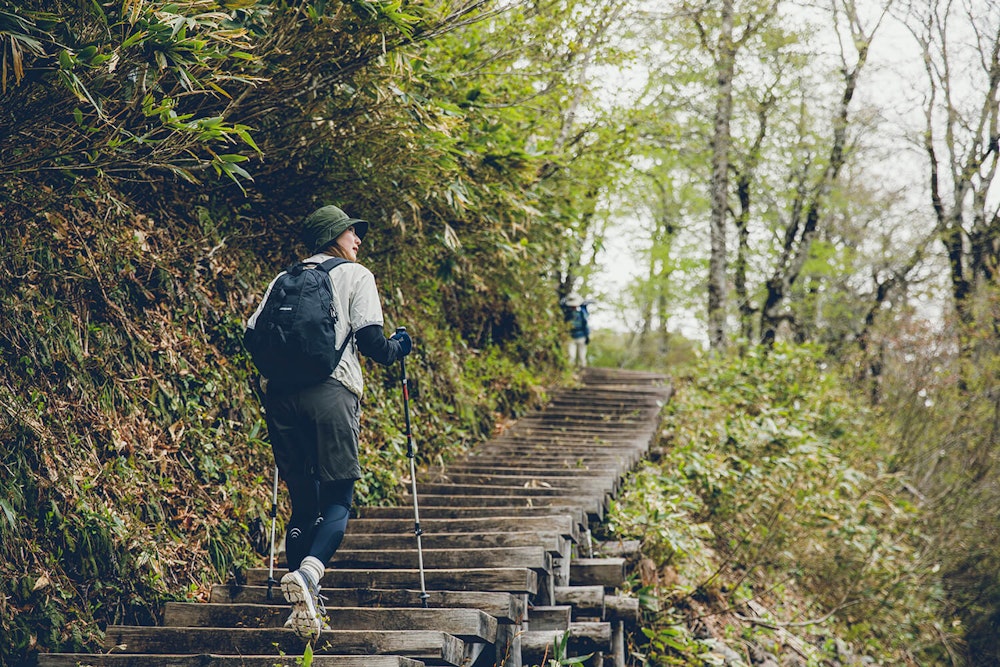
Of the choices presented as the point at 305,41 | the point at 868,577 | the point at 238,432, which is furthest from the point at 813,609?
the point at 305,41

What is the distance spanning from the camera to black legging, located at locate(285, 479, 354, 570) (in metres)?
4.50

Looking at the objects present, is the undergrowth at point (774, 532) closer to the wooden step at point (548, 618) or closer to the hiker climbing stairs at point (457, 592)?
the hiker climbing stairs at point (457, 592)

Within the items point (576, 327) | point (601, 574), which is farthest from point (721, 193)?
point (601, 574)

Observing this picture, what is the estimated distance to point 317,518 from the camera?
15.3 ft

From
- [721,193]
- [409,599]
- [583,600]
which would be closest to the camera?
[409,599]

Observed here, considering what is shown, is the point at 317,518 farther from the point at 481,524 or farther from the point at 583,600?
the point at 583,600

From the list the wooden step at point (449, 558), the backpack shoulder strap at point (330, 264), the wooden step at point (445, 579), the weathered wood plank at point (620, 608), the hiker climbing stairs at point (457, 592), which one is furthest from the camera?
the weathered wood plank at point (620, 608)

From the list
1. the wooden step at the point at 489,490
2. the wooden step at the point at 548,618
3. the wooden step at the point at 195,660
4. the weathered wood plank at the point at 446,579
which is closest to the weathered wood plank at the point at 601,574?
the wooden step at the point at 489,490

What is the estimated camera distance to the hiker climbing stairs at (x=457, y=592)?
429 centimetres

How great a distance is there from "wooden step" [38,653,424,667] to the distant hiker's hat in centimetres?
223

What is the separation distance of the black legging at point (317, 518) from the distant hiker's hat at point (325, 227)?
53.6 inches

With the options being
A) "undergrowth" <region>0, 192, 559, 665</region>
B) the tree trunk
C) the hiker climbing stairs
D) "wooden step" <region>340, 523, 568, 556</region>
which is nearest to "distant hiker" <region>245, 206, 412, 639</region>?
the hiker climbing stairs

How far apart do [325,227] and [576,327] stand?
38.1 ft

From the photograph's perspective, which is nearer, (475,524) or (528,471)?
(475,524)
